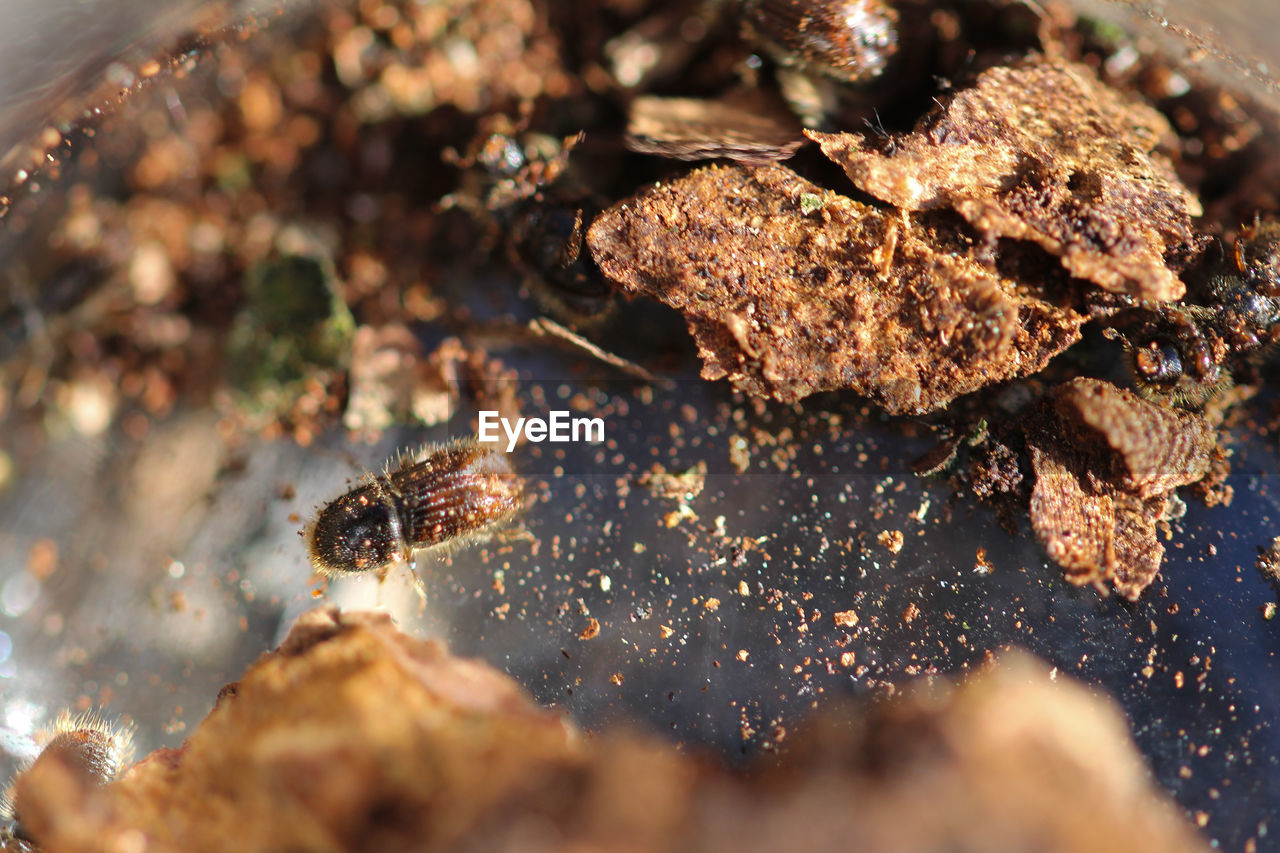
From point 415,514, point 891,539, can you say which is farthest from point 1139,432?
point 415,514

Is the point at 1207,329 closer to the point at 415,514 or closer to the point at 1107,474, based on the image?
the point at 1107,474

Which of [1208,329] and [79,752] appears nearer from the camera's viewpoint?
[1208,329]

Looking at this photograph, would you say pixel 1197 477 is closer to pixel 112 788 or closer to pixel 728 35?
pixel 728 35

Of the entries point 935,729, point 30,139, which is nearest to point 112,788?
point 935,729

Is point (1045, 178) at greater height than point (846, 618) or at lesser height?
greater

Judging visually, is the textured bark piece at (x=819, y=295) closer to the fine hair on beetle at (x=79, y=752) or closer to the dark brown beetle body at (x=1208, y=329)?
the dark brown beetle body at (x=1208, y=329)

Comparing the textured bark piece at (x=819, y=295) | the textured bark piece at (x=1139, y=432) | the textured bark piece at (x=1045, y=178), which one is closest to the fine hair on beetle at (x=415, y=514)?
the textured bark piece at (x=819, y=295)
